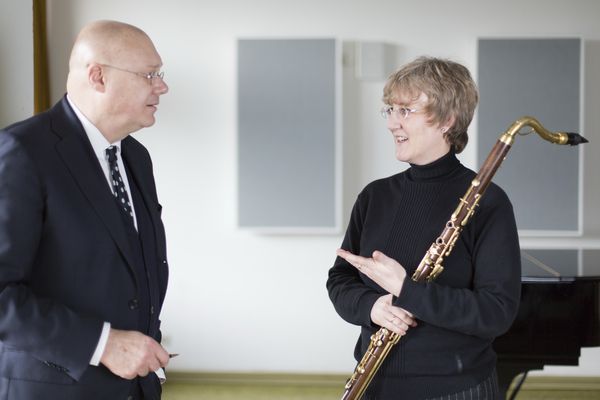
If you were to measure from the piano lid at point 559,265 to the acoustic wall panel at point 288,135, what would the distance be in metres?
1.39

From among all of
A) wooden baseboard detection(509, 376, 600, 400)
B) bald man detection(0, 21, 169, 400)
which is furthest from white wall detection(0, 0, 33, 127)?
wooden baseboard detection(509, 376, 600, 400)

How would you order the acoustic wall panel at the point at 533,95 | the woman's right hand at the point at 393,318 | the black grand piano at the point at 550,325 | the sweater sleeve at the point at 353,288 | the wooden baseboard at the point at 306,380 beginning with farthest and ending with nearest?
the wooden baseboard at the point at 306,380 → the acoustic wall panel at the point at 533,95 → the black grand piano at the point at 550,325 → the sweater sleeve at the point at 353,288 → the woman's right hand at the point at 393,318

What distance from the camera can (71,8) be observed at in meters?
5.50

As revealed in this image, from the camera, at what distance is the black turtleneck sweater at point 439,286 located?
220cm

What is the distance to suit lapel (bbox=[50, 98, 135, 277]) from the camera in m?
2.06

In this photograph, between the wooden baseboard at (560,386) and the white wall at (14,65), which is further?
the wooden baseboard at (560,386)

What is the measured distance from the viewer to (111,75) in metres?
2.17

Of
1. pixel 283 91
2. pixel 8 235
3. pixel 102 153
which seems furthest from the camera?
pixel 283 91

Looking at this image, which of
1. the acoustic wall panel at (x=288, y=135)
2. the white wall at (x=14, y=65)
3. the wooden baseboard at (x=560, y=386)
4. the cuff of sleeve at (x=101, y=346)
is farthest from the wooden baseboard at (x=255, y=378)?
the cuff of sleeve at (x=101, y=346)

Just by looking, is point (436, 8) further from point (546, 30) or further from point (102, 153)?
point (102, 153)

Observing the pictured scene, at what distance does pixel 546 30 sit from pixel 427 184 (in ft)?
11.0

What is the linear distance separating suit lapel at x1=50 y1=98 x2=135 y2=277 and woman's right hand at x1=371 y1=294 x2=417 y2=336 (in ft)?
2.24

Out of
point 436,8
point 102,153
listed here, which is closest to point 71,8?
point 436,8

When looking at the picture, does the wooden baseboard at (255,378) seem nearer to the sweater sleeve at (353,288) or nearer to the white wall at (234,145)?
the white wall at (234,145)
